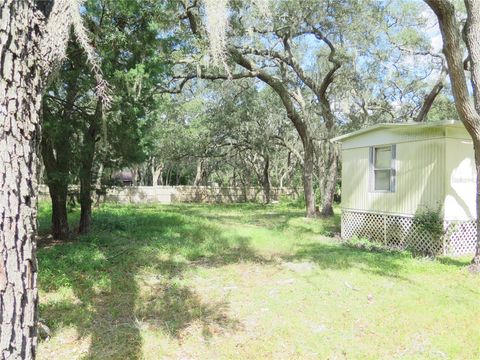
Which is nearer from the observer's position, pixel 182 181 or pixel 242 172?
pixel 242 172

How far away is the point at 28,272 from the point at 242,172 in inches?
1113

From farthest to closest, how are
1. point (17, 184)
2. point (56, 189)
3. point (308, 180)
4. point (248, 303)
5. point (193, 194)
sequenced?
point (193, 194)
point (308, 180)
point (56, 189)
point (248, 303)
point (17, 184)

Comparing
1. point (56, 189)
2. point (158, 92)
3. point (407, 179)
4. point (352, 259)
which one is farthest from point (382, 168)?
point (56, 189)

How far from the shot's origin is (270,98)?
2098 cm

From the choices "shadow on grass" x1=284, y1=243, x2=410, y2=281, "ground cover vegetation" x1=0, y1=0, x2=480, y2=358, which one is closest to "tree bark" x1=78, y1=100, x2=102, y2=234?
"ground cover vegetation" x1=0, y1=0, x2=480, y2=358

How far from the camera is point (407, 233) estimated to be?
859cm

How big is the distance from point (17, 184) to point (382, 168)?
889 centimetres

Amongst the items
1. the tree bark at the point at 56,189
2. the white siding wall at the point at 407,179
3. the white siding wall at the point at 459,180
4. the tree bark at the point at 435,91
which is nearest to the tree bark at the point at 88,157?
the tree bark at the point at 56,189

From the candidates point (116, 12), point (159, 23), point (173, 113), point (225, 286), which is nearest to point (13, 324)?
point (225, 286)

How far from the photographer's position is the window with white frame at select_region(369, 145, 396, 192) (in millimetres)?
8930

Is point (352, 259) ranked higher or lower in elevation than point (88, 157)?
lower

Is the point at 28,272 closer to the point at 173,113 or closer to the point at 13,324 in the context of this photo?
the point at 13,324

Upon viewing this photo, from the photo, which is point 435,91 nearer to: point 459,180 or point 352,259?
point 459,180

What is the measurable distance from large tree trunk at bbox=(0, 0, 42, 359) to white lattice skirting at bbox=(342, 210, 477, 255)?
8004 mm
